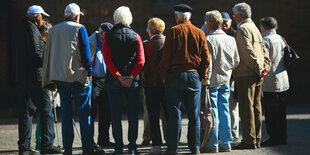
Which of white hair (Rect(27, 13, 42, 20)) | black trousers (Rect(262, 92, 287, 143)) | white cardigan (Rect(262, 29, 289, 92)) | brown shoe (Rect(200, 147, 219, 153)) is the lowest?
brown shoe (Rect(200, 147, 219, 153))

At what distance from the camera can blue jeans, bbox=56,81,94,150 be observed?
8133mm

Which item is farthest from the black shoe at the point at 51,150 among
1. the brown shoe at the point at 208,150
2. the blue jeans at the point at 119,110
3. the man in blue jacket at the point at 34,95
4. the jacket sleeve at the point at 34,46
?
the brown shoe at the point at 208,150

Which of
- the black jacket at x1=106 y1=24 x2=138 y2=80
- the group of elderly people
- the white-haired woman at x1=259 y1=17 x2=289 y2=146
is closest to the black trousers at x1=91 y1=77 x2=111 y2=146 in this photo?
the group of elderly people

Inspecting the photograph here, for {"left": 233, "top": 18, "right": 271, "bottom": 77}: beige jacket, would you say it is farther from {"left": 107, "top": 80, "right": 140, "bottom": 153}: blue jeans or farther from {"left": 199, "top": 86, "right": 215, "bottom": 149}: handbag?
{"left": 107, "top": 80, "right": 140, "bottom": 153}: blue jeans

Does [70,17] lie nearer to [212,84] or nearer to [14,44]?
[212,84]

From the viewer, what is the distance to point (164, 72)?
26.8 feet

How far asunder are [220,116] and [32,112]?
8.98 ft

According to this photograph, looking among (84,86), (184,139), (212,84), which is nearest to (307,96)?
(184,139)

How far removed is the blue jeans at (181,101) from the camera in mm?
8164

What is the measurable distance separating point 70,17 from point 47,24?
3.47ft

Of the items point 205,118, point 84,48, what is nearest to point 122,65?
point 84,48

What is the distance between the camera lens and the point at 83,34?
808 cm

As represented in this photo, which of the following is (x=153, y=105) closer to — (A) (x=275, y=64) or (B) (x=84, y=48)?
(B) (x=84, y=48)

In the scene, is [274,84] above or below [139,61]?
below
